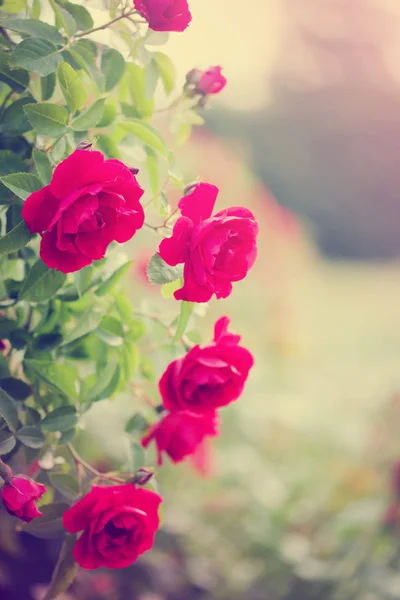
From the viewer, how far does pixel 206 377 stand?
61cm

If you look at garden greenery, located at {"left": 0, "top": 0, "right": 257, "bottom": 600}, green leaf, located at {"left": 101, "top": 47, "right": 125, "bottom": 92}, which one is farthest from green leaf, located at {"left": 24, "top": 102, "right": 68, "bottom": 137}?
green leaf, located at {"left": 101, "top": 47, "right": 125, "bottom": 92}

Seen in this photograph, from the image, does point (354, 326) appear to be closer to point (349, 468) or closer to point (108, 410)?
point (349, 468)

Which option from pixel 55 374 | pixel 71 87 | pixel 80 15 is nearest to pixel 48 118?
pixel 71 87

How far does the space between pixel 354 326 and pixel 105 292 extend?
3.87m

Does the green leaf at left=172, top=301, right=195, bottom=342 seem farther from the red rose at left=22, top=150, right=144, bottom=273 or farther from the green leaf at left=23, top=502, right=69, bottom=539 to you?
the green leaf at left=23, top=502, right=69, bottom=539

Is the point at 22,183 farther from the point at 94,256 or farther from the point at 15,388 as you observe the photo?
the point at 15,388

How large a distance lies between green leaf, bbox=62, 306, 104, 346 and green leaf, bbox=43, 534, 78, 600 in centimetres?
21

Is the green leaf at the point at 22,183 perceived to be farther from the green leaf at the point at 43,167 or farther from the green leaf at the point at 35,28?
the green leaf at the point at 35,28

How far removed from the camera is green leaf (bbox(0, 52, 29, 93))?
59 cm

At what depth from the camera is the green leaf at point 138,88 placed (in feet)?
2.23

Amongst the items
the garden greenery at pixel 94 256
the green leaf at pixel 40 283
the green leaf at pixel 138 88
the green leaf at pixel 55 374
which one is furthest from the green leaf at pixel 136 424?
the green leaf at pixel 138 88

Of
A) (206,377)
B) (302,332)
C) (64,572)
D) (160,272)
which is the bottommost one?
(302,332)

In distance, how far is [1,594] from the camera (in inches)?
46.2

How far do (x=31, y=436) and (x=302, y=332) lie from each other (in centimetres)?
314
